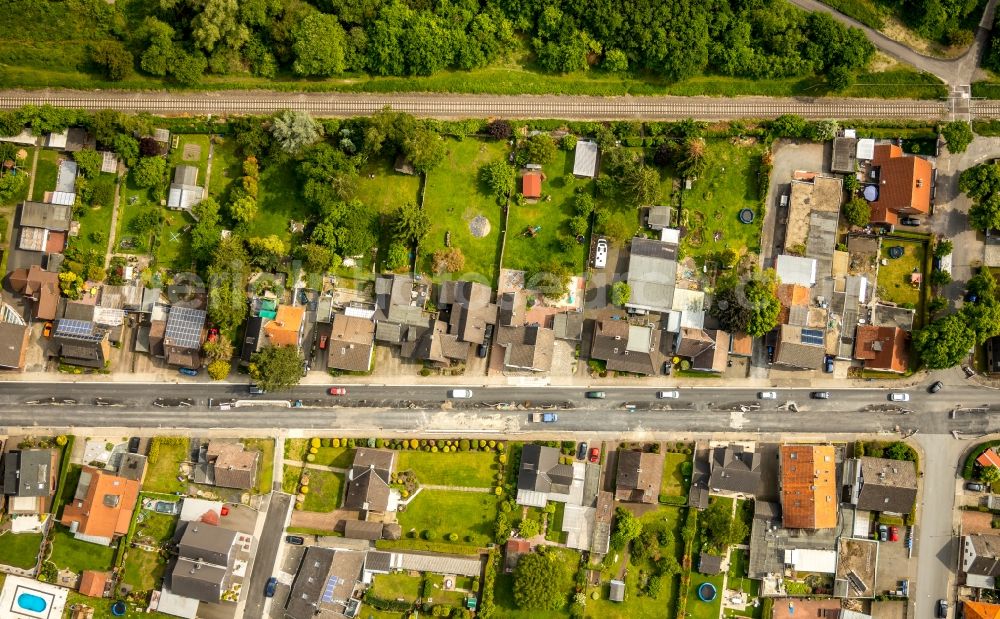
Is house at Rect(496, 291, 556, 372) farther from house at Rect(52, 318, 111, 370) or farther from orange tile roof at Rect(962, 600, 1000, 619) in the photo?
orange tile roof at Rect(962, 600, 1000, 619)

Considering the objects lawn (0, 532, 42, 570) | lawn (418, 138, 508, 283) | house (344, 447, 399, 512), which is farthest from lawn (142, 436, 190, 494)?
lawn (418, 138, 508, 283)

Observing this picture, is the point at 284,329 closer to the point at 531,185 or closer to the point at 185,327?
the point at 185,327

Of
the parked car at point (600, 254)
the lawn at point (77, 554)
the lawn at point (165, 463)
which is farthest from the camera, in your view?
the parked car at point (600, 254)

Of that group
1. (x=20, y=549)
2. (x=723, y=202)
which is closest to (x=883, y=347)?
(x=723, y=202)

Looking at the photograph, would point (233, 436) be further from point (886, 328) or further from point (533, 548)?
point (886, 328)

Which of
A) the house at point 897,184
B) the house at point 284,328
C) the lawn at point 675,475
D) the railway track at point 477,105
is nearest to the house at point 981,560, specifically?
the lawn at point 675,475

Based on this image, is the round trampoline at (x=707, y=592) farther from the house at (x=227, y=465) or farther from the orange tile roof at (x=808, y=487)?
the house at (x=227, y=465)

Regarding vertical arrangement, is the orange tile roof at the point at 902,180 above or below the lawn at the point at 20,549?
above
